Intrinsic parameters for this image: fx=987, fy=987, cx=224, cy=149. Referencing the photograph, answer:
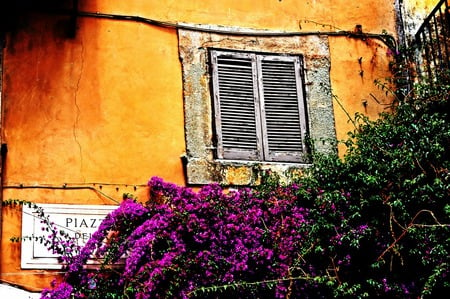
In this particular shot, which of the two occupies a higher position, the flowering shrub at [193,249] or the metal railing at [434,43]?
the metal railing at [434,43]

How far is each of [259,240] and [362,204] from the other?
103cm

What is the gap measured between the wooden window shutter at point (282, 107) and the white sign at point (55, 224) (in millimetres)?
1883

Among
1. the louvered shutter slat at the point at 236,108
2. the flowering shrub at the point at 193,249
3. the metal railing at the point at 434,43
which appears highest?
the metal railing at the point at 434,43

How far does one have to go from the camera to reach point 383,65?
11055mm

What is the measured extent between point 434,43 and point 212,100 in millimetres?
2628

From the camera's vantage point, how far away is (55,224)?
9.27 m

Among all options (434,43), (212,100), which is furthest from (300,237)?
(434,43)

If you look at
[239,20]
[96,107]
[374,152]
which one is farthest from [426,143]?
[96,107]

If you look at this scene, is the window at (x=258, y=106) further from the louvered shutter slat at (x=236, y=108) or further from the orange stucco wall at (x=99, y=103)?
the orange stucco wall at (x=99, y=103)

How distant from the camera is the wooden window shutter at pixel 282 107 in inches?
405

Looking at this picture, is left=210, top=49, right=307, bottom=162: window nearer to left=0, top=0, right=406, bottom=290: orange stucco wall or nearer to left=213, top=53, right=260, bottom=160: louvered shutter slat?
left=213, top=53, right=260, bottom=160: louvered shutter slat

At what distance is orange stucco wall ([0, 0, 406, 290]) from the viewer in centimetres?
947

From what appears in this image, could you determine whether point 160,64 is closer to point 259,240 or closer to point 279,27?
point 279,27

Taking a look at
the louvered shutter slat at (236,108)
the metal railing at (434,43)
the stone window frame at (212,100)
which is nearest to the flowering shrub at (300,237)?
the stone window frame at (212,100)
